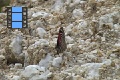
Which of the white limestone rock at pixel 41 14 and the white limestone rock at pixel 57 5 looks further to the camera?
the white limestone rock at pixel 57 5

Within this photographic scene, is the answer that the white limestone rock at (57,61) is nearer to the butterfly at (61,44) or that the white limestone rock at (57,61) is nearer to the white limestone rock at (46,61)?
the white limestone rock at (46,61)

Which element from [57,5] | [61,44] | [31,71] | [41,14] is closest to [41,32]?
[41,14]

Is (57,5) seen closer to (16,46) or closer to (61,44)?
(16,46)

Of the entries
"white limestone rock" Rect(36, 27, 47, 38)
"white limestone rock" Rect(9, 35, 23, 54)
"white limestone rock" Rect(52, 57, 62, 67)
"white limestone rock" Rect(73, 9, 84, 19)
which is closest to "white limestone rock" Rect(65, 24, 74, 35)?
"white limestone rock" Rect(73, 9, 84, 19)

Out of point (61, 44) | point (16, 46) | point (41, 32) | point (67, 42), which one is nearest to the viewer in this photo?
point (61, 44)

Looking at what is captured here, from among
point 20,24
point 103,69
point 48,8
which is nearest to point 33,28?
point 20,24

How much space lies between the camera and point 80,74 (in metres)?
9.81

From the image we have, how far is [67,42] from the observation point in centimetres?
1164

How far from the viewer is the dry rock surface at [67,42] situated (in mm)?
9867

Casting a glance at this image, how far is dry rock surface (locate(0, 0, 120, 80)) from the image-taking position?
9.87m

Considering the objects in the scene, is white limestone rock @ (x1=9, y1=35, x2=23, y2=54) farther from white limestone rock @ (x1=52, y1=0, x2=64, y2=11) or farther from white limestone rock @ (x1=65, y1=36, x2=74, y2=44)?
white limestone rock @ (x1=52, y1=0, x2=64, y2=11)

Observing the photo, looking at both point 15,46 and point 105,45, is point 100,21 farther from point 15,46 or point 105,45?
point 15,46

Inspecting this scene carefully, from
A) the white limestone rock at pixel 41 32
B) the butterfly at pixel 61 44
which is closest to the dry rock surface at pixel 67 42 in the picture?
the white limestone rock at pixel 41 32

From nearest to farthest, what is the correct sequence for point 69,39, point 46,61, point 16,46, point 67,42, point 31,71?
1. point 31,71
2. point 46,61
3. point 67,42
4. point 69,39
5. point 16,46
